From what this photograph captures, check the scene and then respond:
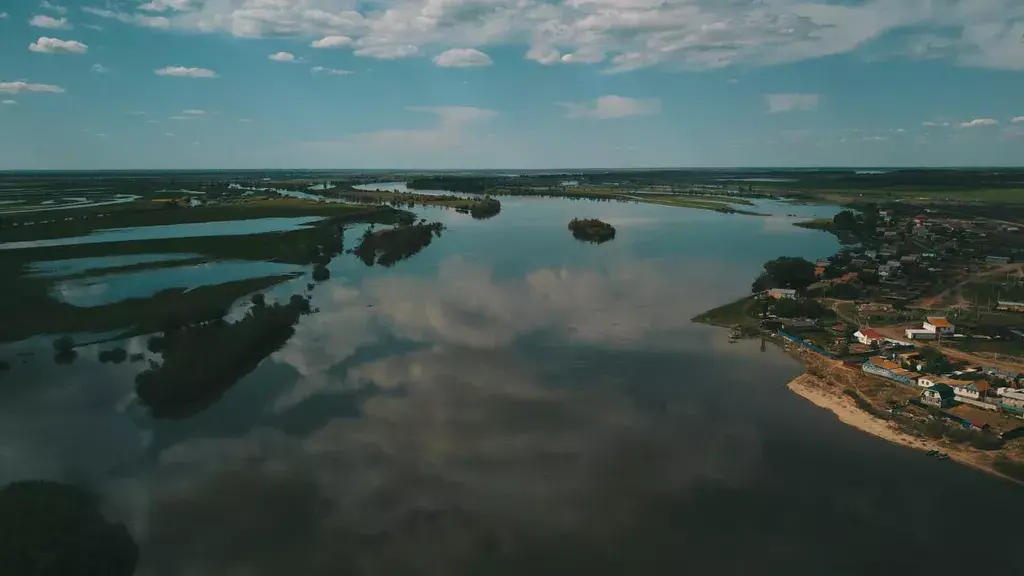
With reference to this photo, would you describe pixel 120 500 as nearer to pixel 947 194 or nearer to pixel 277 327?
pixel 277 327

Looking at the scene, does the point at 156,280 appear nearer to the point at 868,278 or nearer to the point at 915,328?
the point at 915,328

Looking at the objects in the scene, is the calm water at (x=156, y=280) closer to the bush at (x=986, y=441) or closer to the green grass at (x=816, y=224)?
the bush at (x=986, y=441)

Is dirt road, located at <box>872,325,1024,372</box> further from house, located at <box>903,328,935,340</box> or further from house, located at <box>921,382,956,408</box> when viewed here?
house, located at <box>921,382,956,408</box>

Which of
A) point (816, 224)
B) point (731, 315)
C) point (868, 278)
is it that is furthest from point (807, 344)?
point (816, 224)

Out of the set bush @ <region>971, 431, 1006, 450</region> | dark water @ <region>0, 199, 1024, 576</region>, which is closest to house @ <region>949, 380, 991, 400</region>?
bush @ <region>971, 431, 1006, 450</region>

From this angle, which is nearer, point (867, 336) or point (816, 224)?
point (867, 336)

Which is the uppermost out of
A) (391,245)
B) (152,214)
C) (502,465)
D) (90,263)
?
(152,214)
